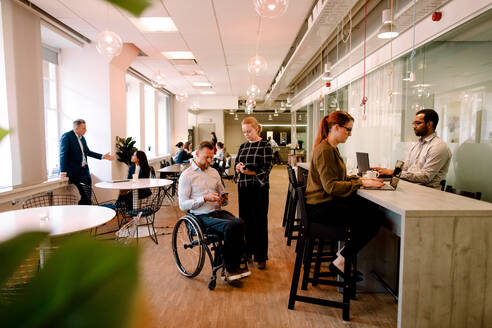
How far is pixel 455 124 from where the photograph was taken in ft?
11.9

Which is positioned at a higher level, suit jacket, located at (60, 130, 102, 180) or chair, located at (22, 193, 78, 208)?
suit jacket, located at (60, 130, 102, 180)

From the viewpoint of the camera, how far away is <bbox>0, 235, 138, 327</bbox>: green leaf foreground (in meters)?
0.13

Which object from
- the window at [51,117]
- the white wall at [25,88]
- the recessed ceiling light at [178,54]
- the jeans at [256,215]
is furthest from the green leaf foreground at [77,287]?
the recessed ceiling light at [178,54]

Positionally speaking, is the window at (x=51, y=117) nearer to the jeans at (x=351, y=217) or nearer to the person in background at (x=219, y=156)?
the person in background at (x=219, y=156)

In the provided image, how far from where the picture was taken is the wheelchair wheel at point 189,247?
3.13 meters

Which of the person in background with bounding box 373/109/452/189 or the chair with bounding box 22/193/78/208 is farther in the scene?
the chair with bounding box 22/193/78/208

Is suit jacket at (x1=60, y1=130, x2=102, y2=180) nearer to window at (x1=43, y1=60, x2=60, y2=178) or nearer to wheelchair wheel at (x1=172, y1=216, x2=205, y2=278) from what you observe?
window at (x1=43, y1=60, x2=60, y2=178)

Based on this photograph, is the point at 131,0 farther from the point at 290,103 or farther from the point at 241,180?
the point at 290,103

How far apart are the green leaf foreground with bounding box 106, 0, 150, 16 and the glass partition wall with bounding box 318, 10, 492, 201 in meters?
3.72

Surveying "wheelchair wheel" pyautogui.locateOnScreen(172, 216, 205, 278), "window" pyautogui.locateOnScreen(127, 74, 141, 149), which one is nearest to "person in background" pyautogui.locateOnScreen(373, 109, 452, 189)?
"wheelchair wheel" pyautogui.locateOnScreen(172, 216, 205, 278)

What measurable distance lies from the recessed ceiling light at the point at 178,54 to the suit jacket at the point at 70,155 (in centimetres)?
320

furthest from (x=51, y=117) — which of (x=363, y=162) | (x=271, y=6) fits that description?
(x=363, y=162)

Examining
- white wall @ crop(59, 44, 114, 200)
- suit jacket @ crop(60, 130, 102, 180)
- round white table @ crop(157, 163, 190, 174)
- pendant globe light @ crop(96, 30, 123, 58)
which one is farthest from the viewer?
round white table @ crop(157, 163, 190, 174)

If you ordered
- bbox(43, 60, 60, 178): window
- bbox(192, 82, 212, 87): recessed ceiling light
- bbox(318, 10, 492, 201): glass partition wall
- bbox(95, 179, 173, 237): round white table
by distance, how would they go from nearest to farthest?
bbox(318, 10, 492, 201): glass partition wall
bbox(95, 179, 173, 237): round white table
bbox(43, 60, 60, 178): window
bbox(192, 82, 212, 87): recessed ceiling light
